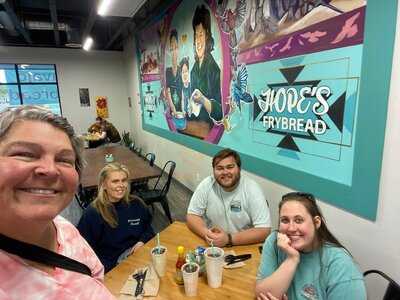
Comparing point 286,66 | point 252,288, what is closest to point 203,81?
point 286,66

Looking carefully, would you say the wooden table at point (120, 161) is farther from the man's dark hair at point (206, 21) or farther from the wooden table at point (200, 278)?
the man's dark hair at point (206, 21)

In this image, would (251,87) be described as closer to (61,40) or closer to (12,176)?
(12,176)

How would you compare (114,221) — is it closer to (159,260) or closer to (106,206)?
(106,206)

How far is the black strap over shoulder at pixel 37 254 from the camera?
616mm

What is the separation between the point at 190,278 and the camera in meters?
1.21

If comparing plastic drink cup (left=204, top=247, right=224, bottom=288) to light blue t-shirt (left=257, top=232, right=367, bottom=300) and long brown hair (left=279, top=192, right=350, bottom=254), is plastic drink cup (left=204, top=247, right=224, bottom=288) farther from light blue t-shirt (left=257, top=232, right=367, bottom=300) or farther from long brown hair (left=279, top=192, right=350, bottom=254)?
long brown hair (left=279, top=192, right=350, bottom=254)

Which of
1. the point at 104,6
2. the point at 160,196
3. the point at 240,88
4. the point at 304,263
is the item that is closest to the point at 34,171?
the point at 304,263

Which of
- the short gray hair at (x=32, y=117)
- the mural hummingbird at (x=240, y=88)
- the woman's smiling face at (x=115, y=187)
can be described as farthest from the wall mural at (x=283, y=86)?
the short gray hair at (x=32, y=117)

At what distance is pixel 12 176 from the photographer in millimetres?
600

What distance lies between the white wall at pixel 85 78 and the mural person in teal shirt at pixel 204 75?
15.7 ft

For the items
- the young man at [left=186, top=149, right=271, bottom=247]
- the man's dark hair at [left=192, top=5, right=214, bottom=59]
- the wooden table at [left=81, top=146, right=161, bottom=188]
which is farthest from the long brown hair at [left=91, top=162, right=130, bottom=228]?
the man's dark hair at [left=192, top=5, right=214, bottom=59]

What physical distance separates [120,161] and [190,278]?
3.24 meters

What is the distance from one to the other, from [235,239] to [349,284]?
69 centimetres

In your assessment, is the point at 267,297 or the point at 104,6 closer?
the point at 267,297
